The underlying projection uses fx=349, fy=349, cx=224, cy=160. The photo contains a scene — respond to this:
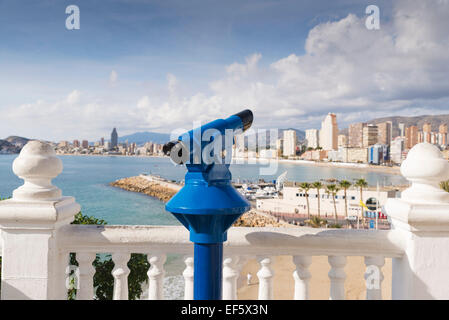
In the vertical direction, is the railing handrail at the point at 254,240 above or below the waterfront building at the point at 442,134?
below

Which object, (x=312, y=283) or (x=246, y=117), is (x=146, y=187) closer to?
(x=312, y=283)

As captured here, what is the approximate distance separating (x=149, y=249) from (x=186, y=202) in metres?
0.86

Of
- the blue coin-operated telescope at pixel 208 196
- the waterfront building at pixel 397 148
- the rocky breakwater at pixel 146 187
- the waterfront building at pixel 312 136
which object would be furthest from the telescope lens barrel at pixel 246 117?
the waterfront building at pixel 312 136

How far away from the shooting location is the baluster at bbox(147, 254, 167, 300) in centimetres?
223

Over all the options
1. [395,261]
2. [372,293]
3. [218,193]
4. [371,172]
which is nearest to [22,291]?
[218,193]

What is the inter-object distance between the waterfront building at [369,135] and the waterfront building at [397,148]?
961 cm

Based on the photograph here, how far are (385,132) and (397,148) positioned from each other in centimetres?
1780

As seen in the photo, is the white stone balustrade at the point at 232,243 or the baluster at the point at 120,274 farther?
the baluster at the point at 120,274

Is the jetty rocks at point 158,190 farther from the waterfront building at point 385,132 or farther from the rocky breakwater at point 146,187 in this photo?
the waterfront building at point 385,132

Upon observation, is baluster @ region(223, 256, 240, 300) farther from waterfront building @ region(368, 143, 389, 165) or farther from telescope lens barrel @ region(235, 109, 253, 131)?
waterfront building @ region(368, 143, 389, 165)

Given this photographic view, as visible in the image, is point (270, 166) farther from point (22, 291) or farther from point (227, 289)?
point (22, 291)

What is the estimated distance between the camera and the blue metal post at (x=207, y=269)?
5.40 ft

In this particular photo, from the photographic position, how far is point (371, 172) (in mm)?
125625

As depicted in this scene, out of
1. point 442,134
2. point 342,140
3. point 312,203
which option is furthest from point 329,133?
point 312,203
